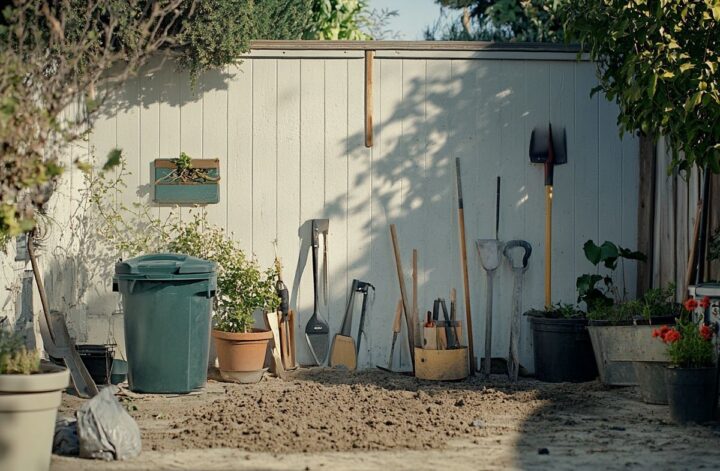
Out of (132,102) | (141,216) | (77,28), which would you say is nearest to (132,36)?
(77,28)

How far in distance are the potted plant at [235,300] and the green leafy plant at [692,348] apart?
2934 millimetres

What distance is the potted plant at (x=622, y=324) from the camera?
7.12 meters

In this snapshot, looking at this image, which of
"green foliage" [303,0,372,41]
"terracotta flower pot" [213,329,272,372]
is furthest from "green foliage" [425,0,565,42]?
"terracotta flower pot" [213,329,272,372]

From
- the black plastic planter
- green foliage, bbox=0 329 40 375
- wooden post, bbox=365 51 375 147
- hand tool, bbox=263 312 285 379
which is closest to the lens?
green foliage, bbox=0 329 40 375

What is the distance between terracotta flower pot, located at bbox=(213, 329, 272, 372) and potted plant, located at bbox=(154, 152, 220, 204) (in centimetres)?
110

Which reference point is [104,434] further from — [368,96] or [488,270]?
[368,96]

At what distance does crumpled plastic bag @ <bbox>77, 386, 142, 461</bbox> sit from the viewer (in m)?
5.04

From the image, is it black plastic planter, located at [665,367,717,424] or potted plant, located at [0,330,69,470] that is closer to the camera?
potted plant, located at [0,330,69,470]

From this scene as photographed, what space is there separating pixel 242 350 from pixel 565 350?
2.33m

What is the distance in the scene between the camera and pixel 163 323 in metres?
6.98

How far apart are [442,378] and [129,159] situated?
2906 millimetres

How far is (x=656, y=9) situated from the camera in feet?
21.0

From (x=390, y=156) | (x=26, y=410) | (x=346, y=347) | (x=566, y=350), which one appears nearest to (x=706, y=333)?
(x=566, y=350)

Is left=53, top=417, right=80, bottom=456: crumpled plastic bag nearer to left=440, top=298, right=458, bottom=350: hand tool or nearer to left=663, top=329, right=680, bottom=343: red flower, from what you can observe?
left=440, top=298, right=458, bottom=350: hand tool
